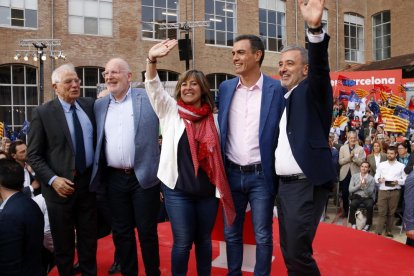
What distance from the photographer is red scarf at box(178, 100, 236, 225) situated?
3090 mm

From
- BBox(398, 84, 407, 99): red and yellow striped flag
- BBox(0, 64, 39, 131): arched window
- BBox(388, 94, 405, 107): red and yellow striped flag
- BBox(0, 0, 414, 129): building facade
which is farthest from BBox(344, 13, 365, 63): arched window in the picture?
BBox(0, 64, 39, 131): arched window

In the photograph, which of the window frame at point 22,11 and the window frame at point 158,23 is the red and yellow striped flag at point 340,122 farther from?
the window frame at point 22,11

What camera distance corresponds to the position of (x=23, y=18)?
18.9m

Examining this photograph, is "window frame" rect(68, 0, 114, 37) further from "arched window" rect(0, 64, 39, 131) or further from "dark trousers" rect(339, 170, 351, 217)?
"dark trousers" rect(339, 170, 351, 217)

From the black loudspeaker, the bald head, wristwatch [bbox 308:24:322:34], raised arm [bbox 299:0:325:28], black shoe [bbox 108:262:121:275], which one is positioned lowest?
black shoe [bbox 108:262:121:275]

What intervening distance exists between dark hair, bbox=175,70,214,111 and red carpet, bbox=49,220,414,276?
5.33ft

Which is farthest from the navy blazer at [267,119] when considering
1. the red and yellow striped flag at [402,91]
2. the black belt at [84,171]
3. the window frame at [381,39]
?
the window frame at [381,39]

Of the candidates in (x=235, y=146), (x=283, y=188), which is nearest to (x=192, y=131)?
(x=235, y=146)

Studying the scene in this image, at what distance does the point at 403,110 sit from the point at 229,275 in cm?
887

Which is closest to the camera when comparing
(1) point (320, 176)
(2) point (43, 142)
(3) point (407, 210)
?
(1) point (320, 176)

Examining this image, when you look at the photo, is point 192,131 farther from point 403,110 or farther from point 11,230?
point 403,110

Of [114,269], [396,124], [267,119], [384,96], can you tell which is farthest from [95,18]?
[267,119]

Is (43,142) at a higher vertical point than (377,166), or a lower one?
higher

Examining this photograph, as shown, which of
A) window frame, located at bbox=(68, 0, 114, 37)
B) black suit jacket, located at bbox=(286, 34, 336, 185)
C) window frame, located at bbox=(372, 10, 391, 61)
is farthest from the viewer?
window frame, located at bbox=(372, 10, 391, 61)
